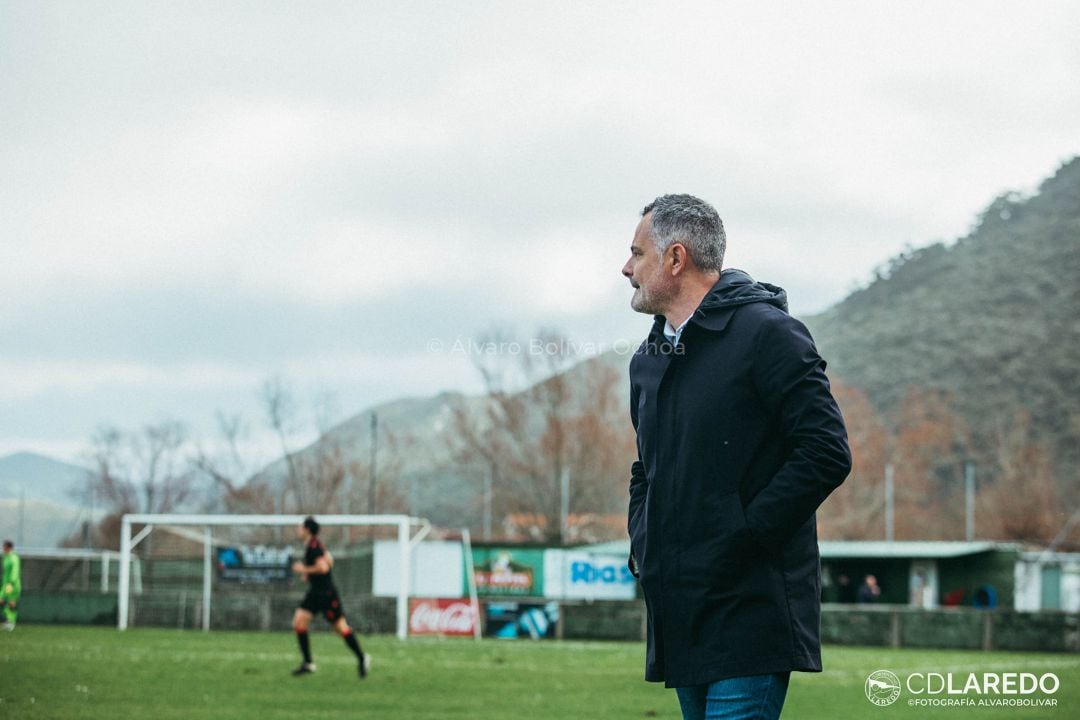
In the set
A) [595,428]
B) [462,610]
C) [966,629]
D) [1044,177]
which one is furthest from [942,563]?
[1044,177]

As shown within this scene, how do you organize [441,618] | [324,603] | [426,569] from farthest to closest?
[426,569]
[441,618]
[324,603]

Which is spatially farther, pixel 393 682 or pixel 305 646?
pixel 305 646

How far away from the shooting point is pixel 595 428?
240 feet

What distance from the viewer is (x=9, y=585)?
31.9m

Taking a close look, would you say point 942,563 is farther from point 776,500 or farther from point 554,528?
point 776,500

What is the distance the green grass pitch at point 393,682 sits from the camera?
44.1ft

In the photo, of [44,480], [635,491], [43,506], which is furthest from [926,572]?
[44,480]

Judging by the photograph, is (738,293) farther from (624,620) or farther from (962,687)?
(624,620)

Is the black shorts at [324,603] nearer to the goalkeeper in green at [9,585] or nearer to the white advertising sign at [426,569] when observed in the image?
the goalkeeper in green at [9,585]

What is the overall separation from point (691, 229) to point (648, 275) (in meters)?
0.18

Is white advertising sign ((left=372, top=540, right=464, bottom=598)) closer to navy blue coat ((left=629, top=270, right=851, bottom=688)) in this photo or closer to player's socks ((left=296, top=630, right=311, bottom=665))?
player's socks ((left=296, top=630, right=311, bottom=665))

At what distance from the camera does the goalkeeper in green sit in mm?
31047

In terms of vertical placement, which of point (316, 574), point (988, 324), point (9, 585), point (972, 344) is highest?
point (988, 324)

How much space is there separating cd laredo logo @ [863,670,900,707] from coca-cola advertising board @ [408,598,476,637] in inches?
620
